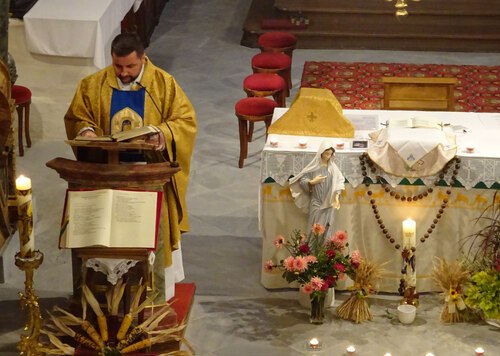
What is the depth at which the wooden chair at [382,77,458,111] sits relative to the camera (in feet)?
32.4

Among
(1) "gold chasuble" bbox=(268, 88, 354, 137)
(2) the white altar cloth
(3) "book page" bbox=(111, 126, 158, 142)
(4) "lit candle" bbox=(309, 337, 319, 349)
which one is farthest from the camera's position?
(2) the white altar cloth

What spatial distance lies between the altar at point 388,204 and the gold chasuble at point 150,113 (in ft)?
2.85

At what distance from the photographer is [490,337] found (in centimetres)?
820

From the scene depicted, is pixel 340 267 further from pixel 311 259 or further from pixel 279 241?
pixel 279 241

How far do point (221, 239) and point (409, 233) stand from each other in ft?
5.97

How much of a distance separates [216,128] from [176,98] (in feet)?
13.6

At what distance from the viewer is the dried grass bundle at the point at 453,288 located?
8.31m

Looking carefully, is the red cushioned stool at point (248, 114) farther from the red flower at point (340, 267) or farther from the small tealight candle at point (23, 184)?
the small tealight candle at point (23, 184)

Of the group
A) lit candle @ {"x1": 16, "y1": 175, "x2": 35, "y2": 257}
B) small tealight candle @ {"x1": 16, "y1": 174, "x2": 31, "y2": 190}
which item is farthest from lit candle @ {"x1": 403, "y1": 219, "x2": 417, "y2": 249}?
small tealight candle @ {"x1": 16, "y1": 174, "x2": 31, "y2": 190}

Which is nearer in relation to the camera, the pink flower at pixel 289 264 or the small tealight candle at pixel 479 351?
the small tealight candle at pixel 479 351

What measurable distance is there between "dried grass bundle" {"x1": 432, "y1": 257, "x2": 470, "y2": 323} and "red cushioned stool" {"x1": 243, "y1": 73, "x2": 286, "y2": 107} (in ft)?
11.6

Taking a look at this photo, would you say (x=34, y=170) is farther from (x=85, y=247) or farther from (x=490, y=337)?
(x=490, y=337)

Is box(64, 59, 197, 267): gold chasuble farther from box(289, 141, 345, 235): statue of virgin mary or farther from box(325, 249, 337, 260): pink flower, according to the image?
box(325, 249, 337, 260): pink flower

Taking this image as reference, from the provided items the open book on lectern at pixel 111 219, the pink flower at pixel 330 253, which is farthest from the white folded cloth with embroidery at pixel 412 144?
the open book on lectern at pixel 111 219
